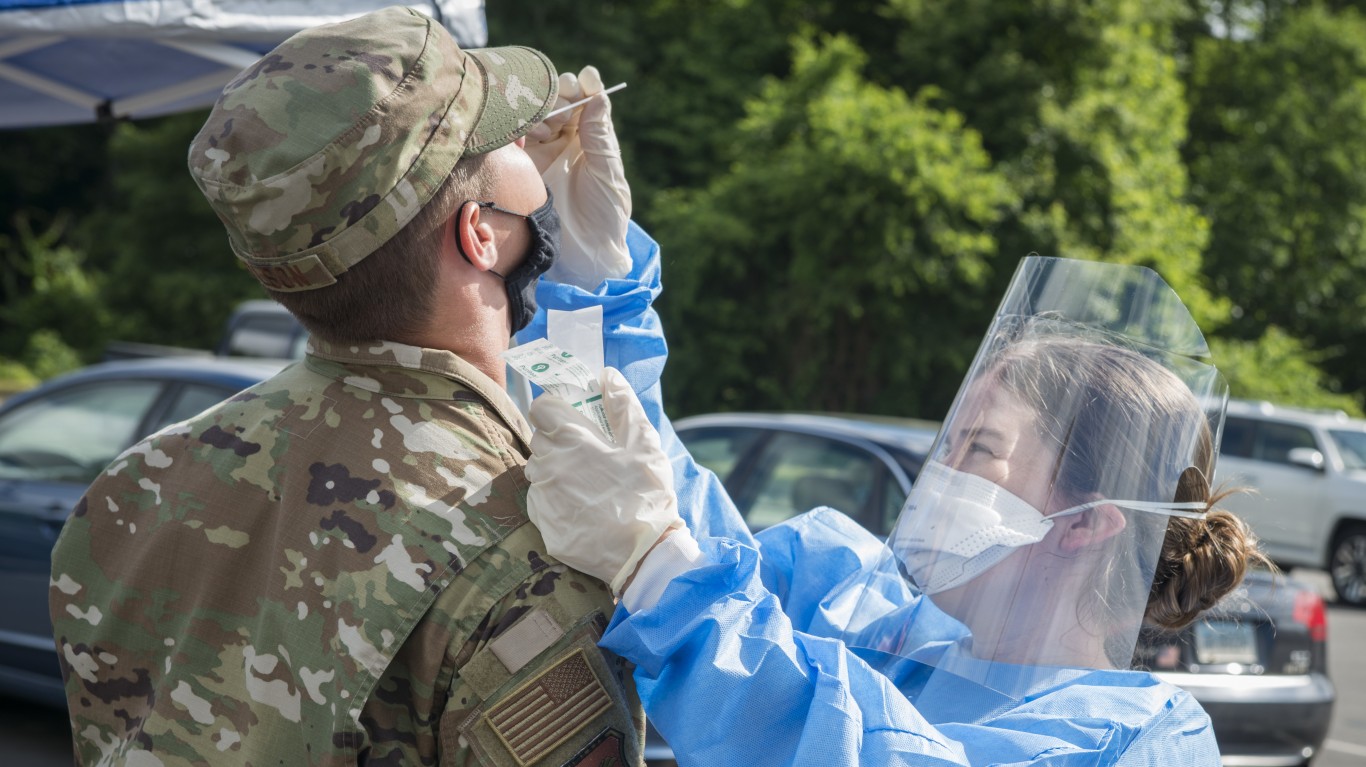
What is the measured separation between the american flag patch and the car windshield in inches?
546

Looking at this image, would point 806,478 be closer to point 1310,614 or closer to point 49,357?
point 1310,614

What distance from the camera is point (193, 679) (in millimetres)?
1584

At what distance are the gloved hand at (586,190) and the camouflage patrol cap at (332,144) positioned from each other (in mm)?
591

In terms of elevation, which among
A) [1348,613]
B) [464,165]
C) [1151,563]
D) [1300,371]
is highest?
[464,165]

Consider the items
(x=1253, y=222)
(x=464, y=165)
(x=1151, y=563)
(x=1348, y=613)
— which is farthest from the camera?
(x=1253, y=222)

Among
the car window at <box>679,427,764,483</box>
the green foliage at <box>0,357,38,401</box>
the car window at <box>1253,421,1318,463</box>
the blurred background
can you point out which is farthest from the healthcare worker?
the green foliage at <box>0,357,38,401</box>

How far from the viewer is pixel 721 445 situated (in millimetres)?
6320

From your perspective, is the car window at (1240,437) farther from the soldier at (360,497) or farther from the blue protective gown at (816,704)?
the soldier at (360,497)

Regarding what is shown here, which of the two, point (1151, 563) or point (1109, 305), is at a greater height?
point (1109, 305)

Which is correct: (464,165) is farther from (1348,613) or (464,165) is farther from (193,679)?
(1348,613)

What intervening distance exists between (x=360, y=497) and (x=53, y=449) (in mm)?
4707

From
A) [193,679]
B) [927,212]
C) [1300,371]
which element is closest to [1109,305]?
[193,679]

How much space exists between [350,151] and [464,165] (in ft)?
0.52

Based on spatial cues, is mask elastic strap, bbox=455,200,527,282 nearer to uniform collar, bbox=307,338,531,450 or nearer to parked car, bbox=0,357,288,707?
uniform collar, bbox=307,338,531,450
